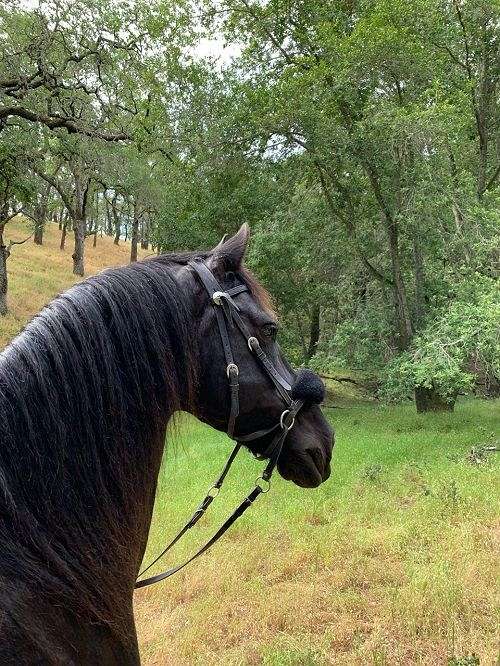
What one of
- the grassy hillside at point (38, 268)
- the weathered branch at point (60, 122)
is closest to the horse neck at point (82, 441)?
the grassy hillside at point (38, 268)

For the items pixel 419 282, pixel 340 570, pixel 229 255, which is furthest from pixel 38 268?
pixel 229 255

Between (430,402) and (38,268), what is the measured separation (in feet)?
77.1

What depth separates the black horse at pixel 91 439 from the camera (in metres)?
1.28

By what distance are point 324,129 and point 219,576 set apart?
8.00 metres

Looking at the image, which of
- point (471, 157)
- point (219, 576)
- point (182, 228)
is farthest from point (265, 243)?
point (219, 576)

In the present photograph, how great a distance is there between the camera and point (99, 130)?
38.3 ft

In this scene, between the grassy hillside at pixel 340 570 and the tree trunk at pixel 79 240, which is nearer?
the grassy hillside at pixel 340 570

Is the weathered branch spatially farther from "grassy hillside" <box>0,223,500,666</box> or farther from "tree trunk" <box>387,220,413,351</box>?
"grassy hillside" <box>0,223,500,666</box>

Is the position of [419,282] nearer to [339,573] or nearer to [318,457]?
[339,573]

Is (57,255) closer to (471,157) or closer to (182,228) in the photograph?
(182,228)

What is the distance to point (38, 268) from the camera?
27859 mm

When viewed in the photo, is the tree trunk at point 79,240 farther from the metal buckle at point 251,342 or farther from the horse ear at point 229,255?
the metal buckle at point 251,342

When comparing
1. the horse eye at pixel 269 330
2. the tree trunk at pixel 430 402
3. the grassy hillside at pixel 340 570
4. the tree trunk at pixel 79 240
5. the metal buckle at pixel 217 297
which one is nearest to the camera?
the metal buckle at pixel 217 297

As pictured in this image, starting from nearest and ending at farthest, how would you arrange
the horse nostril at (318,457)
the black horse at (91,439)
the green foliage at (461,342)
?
the black horse at (91,439), the horse nostril at (318,457), the green foliage at (461,342)
